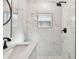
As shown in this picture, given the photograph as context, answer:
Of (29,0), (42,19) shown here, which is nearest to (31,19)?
(42,19)

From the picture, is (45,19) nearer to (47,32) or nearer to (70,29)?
(47,32)

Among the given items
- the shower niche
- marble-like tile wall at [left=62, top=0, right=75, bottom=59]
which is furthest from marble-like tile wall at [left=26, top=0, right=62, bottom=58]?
marble-like tile wall at [left=62, top=0, right=75, bottom=59]

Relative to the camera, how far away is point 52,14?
3.63 m

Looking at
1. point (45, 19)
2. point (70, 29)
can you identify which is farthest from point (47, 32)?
point (70, 29)

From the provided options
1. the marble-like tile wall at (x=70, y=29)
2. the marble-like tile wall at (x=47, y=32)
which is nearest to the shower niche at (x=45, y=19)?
the marble-like tile wall at (x=47, y=32)

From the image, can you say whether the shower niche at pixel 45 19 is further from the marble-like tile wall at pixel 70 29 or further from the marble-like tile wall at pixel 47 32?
the marble-like tile wall at pixel 70 29

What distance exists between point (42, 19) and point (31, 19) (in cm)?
33

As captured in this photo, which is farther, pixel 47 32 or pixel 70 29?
pixel 47 32

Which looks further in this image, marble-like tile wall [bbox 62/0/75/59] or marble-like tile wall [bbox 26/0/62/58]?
marble-like tile wall [bbox 26/0/62/58]

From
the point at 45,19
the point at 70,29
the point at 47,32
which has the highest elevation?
the point at 45,19

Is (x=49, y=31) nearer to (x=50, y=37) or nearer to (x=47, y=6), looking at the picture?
(x=50, y=37)

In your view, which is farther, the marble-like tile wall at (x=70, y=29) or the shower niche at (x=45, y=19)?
the shower niche at (x=45, y=19)

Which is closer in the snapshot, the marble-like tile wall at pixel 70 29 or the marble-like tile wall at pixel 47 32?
the marble-like tile wall at pixel 70 29

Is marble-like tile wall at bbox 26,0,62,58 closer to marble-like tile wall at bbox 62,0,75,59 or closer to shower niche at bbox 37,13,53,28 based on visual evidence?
shower niche at bbox 37,13,53,28
